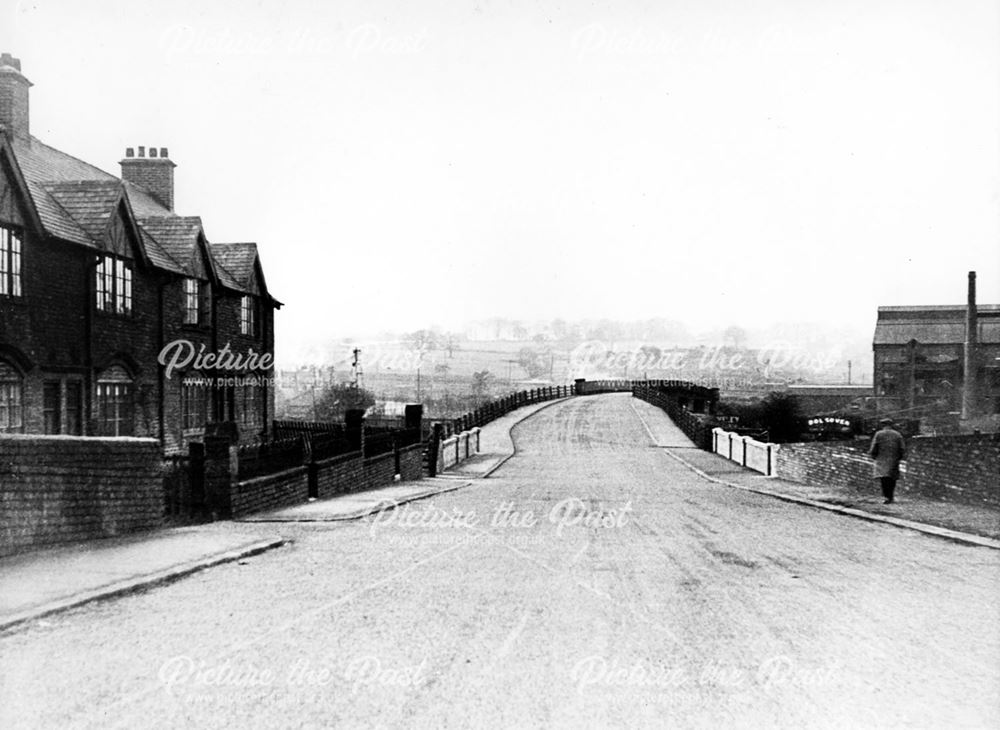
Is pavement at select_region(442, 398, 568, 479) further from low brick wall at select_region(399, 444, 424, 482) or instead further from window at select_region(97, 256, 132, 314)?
window at select_region(97, 256, 132, 314)

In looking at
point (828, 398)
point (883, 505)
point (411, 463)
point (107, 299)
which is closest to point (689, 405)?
point (828, 398)

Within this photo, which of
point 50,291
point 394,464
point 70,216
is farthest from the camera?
point 394,464

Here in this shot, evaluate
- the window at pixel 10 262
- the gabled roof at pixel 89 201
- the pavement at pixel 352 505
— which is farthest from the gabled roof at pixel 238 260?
the window at pixel 10 262

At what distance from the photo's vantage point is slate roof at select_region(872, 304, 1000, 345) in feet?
230

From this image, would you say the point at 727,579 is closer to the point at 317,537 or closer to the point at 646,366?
the point at 317,537

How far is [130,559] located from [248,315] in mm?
20311

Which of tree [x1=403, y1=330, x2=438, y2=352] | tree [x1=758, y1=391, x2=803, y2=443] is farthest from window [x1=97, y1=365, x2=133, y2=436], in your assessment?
tree [x1=403, y1=330, x2=438, y2=352]

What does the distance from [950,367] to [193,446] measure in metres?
70.0

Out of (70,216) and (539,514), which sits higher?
(70,216)

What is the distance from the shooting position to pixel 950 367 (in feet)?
227

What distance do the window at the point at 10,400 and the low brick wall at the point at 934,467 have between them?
16.5m

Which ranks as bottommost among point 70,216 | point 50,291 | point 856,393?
point 856,393

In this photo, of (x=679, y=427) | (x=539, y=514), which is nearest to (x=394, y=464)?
(x=539, y=514)

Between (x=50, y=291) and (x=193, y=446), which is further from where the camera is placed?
(x=50, y=291)
